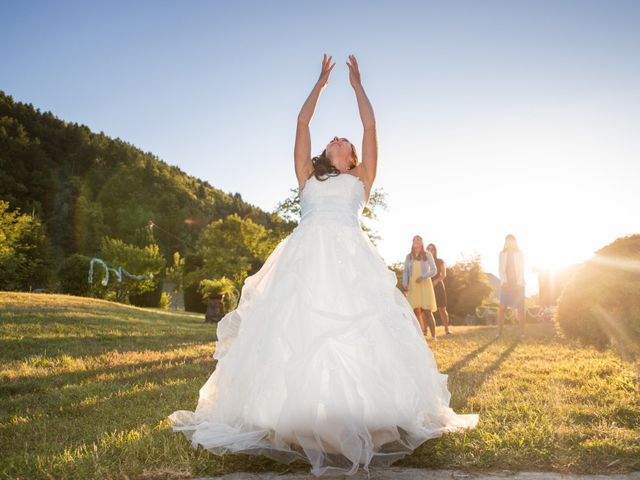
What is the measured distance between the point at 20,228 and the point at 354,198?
4244 cm

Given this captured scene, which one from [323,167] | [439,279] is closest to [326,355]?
[323,167]

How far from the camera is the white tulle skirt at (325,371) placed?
2.80 metres

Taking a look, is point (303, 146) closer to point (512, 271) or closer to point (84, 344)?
point (84, 344)

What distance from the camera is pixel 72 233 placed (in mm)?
59812

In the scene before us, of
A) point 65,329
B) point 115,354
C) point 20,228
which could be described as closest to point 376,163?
point 115,354

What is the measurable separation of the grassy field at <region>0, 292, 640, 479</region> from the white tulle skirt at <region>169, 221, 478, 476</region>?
0.24 meters

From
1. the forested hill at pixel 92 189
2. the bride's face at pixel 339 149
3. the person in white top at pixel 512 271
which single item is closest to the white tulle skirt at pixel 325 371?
the bride's face at pixel 339 149

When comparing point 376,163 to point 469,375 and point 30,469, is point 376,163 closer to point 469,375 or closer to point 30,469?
point 30,469

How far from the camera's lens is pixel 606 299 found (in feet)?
32.5

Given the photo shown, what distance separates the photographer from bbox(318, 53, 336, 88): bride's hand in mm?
4043

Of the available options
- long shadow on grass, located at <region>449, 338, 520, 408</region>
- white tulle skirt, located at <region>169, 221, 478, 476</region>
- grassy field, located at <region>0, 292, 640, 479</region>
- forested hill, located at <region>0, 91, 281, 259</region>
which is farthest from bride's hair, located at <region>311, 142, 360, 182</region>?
forested hill, located at <region>0, 91, 281, 259</region>

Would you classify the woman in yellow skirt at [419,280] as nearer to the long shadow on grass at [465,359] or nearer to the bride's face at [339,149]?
the long shadow on grass at [465,359]

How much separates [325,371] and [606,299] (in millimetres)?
9427

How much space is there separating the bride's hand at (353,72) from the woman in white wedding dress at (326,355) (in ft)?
0.18
